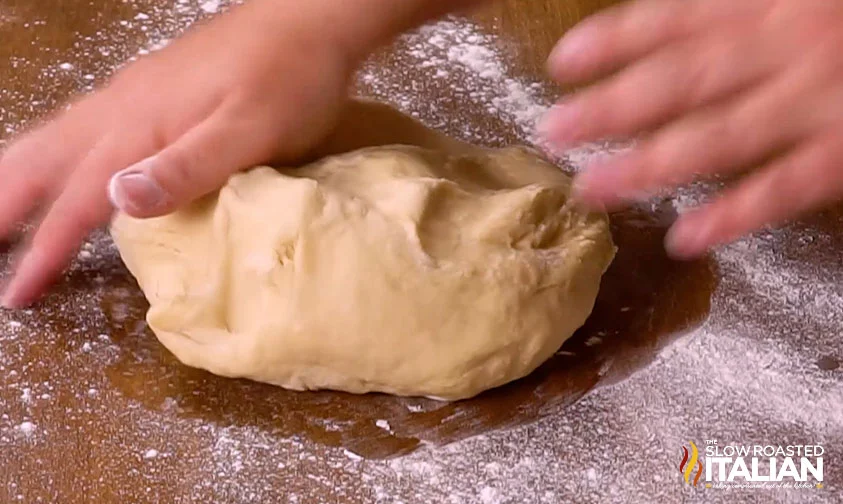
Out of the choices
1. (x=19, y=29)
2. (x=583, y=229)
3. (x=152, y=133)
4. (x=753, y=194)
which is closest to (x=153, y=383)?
(x=152, y=133)

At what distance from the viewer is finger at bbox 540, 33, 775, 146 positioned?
2.83 ft

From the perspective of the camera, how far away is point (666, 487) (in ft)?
3.13

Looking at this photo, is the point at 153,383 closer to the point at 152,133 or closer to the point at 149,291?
→ the point at 149,291

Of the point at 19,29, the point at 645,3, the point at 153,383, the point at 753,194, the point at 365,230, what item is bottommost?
the point at 153,383

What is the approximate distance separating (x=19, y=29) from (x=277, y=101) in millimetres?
685

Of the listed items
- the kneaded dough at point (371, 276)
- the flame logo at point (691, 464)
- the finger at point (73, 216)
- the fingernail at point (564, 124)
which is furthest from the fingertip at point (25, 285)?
the flame logo at point (691, 464)

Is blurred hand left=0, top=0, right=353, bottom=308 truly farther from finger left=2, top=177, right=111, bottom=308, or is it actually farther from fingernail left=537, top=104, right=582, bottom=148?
fingernail left=537, top=104, right=582, bottom=148

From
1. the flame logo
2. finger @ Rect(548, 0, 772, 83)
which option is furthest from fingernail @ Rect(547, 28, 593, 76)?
the flame logo

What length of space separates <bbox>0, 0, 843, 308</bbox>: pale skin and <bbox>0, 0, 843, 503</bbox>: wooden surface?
81 mm

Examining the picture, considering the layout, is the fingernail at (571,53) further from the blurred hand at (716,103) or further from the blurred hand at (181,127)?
the blurred hand at (181,127)

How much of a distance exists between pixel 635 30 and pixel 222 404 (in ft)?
1.80

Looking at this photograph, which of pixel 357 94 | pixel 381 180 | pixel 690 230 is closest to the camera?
pixel 690 230

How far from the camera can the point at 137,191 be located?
36.9 inches

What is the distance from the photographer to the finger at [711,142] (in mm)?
864
